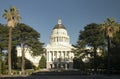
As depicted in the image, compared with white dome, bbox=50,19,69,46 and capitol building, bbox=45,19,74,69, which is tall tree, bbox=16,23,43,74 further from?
white dome, bbox=50,19,69,46

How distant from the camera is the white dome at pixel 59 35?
14275cm

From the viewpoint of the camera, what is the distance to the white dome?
468 feet

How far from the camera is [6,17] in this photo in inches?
2207

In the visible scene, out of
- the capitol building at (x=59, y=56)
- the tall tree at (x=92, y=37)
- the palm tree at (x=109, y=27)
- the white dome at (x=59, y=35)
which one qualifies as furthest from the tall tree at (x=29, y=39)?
the white dome at (x=59, y=35)

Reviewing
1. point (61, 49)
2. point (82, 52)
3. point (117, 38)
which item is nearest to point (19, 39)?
point (82, 52)

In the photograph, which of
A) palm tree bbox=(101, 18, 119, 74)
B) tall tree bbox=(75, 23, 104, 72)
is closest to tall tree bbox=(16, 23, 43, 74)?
tall tree bbox=(75, 23, 104, 72)

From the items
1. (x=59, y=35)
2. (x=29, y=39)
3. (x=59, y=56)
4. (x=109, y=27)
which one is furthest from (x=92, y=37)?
(x=59, y=35)

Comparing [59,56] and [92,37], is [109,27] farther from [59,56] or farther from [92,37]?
[59,56]

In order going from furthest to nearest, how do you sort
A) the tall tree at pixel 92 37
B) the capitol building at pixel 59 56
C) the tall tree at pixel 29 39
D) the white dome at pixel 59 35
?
the white dome at pixel 59 35
the capitol building at pixel 59 56
the tall tree at pixel 29 39
the tall tree at pixel 92 37

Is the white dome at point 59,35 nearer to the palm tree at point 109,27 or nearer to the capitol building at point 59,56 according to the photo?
the capitol building at point 59,56

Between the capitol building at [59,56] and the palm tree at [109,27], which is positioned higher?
the palm tree at [109,27]

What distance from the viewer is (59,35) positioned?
141750 mm

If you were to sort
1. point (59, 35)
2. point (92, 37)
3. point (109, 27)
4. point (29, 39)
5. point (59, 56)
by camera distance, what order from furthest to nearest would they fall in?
point (59, 35) → point (59, 56) → point (29, 39) → point (92, 37) → point (109, 27)

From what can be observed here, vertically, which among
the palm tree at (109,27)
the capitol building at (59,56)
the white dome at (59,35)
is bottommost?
the capitol building at (59,56)
